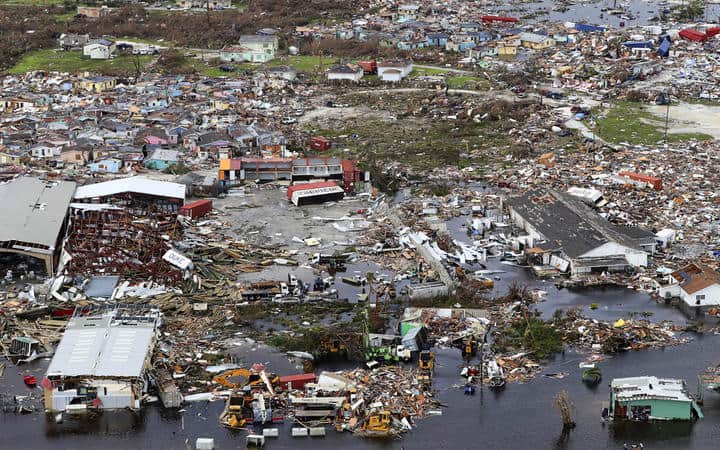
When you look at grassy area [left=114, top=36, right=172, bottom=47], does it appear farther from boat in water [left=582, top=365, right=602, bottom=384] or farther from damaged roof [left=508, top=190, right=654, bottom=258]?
boat in water [left=582, top=365, right=602, bottom=384]

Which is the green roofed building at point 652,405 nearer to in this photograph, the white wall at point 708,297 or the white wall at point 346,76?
the white wall at point 708,297

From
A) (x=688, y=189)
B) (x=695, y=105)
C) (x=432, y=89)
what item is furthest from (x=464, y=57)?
(x=688, y=189)

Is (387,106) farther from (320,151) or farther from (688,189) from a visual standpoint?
(688,189)

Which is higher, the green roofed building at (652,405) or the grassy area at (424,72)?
Result: the green roofed building at (652,405)

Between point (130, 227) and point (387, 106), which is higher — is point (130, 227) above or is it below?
above

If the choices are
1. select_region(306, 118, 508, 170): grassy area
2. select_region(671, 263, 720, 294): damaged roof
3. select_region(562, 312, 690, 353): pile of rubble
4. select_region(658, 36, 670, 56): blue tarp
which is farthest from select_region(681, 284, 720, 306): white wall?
select_region(658, 36, 670, 56): blue tarp

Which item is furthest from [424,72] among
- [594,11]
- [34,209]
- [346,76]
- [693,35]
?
[34,209]

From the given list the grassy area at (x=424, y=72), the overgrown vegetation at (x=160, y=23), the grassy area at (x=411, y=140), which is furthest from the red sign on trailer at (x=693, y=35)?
the overgrown vegetation at (x=160, y=23)

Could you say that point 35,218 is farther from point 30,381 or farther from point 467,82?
point 467,82

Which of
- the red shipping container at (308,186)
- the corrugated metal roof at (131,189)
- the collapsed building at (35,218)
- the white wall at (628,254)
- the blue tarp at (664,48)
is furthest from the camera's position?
the blue tarp at (664,48)
